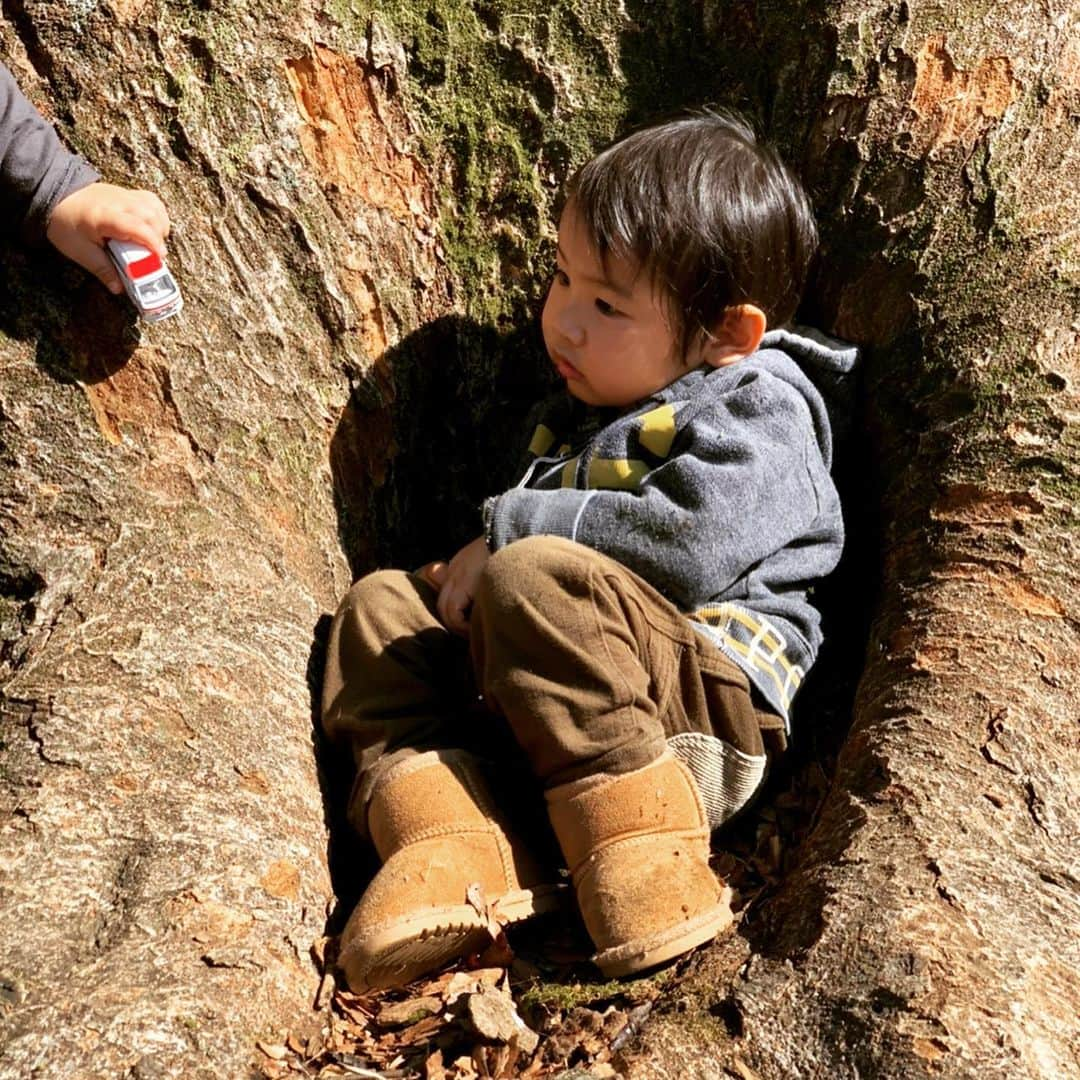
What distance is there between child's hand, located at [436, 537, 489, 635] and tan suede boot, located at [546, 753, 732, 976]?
1.82 ft

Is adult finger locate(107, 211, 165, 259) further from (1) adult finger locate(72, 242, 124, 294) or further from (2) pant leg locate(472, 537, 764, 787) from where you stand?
(2) pant leg locate(472, 537, 764, 787)

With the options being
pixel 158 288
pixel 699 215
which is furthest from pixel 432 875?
pixel 699 215

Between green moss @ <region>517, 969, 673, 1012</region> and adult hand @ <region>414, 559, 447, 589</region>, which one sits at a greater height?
adult hand @ <region>414, 559, 447, 589</region>

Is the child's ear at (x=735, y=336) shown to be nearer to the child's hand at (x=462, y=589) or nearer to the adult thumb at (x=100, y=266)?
the child's hand at (x=462, y=589)

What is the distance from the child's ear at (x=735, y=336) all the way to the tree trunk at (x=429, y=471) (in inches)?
12.5

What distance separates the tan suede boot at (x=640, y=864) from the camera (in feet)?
8.34

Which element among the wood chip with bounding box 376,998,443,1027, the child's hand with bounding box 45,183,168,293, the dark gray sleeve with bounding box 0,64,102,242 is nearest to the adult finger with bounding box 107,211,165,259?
the child's hand with bounding box 45,183,168,293

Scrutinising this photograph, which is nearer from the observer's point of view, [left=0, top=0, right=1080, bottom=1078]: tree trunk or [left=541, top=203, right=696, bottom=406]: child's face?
[left=0, top=0, right=1080, bottom=1078]: tree trunk

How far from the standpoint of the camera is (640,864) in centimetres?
258

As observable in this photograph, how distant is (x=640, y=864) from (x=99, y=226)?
69.2 inches

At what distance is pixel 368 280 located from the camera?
10.9 ft

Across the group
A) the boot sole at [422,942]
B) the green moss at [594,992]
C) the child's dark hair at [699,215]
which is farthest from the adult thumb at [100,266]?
the green moss at [594,992]

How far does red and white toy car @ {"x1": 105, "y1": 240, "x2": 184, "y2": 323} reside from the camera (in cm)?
275

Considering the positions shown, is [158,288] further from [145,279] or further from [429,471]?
[429,471]
